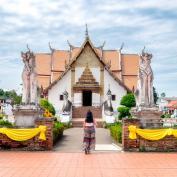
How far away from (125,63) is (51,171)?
45.4 m

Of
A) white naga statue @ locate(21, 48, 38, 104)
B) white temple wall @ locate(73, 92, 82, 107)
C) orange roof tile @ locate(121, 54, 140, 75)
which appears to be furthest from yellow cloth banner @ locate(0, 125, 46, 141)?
orange roof tile @ locate(121, 54, 140, 75)

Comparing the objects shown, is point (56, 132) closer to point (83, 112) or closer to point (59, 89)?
point (83, 112)

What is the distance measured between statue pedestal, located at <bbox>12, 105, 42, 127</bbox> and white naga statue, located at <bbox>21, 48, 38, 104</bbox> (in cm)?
34

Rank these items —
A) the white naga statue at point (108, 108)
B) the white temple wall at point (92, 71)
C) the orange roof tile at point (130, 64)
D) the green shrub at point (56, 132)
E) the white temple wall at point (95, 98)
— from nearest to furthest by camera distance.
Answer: the green shrub at point (56, 132) → the white naga statue at point (108, 108) → the white temple wall at point (95, 98) → the white temple wall at point (92, 71) → the orange roof tile at point (130, 64)

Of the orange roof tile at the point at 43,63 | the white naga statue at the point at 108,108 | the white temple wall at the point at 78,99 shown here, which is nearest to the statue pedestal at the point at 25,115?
the white naga statue at the point at 108,108

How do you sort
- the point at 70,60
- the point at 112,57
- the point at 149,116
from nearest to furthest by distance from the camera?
the point at 149,116, the point at 70,60, the point at 112,57

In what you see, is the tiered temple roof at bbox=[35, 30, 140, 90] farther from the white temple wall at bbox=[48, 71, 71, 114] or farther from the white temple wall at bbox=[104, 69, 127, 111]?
the white temple wall at bbox=[48, 71, 71, 114]

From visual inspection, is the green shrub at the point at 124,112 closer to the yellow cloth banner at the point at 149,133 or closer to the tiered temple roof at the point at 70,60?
the tiered temple roof at the point at 70,60

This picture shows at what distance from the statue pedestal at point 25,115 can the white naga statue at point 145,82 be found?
424cm

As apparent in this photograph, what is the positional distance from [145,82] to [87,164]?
6.73 m

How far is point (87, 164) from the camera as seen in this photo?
41.1 feet

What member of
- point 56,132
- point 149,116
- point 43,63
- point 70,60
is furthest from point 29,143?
point 43,63

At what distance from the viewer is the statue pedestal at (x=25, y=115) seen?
1745 centimetres

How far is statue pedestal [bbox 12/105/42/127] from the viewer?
57.3ft
